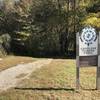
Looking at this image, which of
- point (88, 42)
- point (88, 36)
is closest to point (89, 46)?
point (88, 42)

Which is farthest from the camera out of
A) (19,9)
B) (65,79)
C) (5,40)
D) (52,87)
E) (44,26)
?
(19,9)

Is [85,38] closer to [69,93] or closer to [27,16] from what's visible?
[69,93]

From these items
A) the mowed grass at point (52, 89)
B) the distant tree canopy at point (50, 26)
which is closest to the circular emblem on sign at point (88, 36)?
the mowed grass at point (52, 89)

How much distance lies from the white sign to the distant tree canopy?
16.6m

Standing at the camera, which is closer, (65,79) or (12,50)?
(65,79)

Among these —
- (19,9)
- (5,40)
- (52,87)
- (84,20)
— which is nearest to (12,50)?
(5,40)

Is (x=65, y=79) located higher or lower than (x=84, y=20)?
lower

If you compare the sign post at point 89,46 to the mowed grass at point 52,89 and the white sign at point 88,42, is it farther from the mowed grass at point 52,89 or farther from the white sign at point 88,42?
the mowed grass at point 52,89

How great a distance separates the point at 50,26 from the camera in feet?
87.3

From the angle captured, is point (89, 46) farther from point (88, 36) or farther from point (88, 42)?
point (88, 36)

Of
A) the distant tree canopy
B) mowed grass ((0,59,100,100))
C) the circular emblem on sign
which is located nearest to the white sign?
the circular emblem on sign

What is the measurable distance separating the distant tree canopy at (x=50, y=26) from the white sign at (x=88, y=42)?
16551 millimetres

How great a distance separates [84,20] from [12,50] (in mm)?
6609

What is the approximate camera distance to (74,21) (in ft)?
85.6
